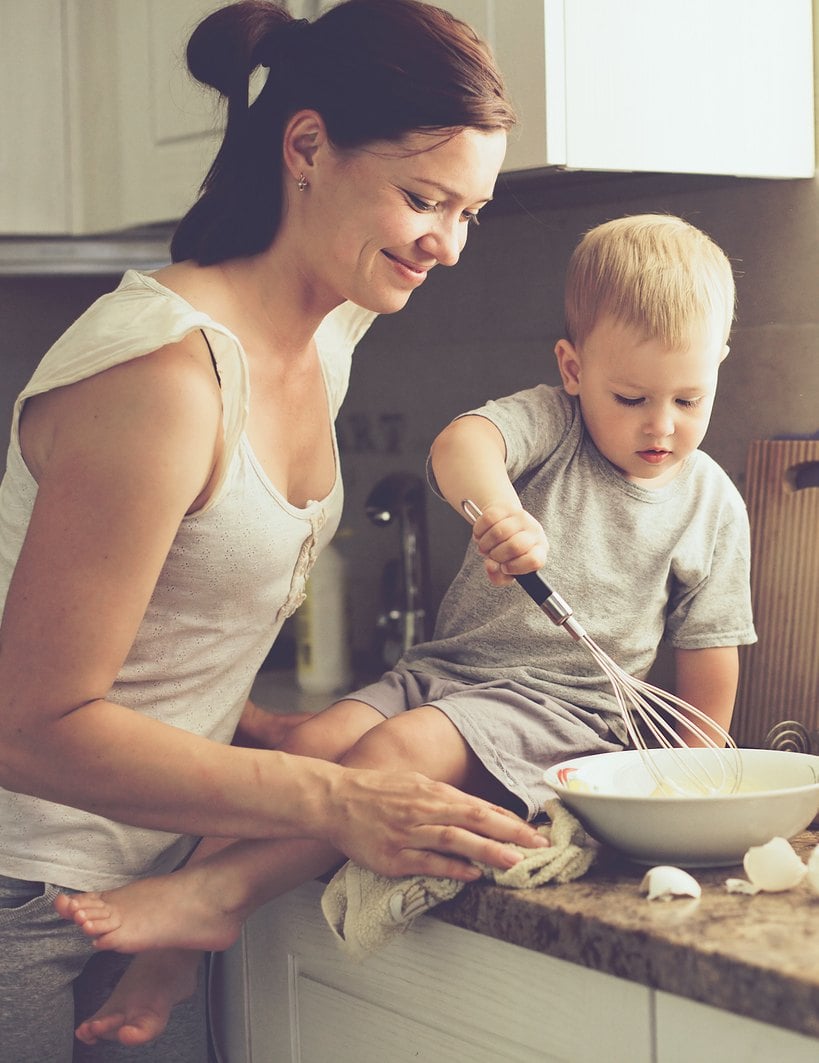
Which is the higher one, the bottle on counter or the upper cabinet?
the upper cabinet

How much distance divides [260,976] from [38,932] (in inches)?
8.0

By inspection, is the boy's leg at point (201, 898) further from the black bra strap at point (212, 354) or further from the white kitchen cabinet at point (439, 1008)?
the black bra strap at point (212, 354)

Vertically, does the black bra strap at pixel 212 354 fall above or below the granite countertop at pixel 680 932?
above

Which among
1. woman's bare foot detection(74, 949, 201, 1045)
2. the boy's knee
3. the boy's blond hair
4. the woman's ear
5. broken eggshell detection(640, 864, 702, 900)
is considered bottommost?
woman's bare foot detection(74, 949, 201, 1045)

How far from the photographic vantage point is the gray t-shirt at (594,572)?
45.4 inches

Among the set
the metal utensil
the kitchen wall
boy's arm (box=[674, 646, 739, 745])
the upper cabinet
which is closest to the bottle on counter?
the kitchen wall

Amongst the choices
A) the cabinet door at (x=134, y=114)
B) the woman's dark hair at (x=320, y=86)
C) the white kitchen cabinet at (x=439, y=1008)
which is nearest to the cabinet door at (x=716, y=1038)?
the white kitchen cabinet at (x=439, y=1008)

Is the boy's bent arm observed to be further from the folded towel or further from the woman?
the folded towel

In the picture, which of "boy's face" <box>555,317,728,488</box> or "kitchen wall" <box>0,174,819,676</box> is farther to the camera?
"kitchen wall" <box>0,174,819,676</box>

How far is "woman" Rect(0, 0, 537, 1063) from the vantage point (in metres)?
0.89

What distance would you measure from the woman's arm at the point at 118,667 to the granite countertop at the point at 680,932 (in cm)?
5

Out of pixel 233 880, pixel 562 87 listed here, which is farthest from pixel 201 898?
pixel 562 87

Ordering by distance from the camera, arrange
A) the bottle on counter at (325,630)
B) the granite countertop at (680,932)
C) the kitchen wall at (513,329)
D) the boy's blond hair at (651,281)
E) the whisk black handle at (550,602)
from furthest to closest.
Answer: the bottle on counter at (325,630)
the kitchen wall at (513,329)
the boy's blond hair at (651,281)
the whisk black handle at (550,602)
the granite countertop at (680,932)

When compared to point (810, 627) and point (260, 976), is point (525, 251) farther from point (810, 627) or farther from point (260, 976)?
point (260, 976)
